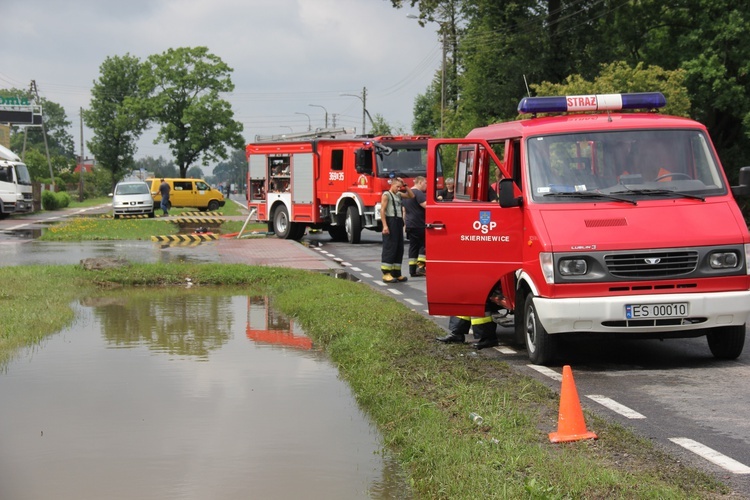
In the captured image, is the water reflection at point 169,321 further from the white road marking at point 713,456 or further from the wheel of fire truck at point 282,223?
the wheel of fire truck at point 282,223

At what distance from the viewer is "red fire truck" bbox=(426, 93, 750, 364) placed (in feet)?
31.2

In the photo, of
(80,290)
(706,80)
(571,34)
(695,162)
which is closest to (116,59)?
(571,34)

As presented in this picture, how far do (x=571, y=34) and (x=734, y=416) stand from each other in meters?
37.5

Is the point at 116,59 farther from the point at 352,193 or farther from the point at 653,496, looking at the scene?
the point at 653,496

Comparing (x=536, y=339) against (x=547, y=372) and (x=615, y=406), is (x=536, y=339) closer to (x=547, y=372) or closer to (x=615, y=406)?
(x=547, y=372)

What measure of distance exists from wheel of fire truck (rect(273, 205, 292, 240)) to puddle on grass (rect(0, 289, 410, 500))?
770 inches

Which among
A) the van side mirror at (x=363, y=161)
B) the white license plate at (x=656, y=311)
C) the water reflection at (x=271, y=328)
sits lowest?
the water reflection at (x=271, y=328)

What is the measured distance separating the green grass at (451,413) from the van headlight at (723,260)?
1.97m

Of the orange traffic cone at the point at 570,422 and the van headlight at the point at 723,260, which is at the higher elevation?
the van headlight at the point at 723,260

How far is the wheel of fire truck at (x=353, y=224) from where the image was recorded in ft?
99.2

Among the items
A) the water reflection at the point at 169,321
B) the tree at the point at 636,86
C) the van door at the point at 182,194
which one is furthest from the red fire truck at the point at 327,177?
the van door at the point at 182,194

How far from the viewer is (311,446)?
23.5ft

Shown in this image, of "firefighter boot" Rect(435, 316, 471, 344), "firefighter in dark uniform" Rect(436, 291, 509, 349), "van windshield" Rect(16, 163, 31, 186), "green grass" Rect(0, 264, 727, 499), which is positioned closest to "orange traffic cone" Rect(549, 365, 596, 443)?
"green grass" Rect(0, 264, 727, 499)

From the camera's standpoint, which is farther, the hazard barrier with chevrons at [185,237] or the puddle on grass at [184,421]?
the hazard barrier with chevrons at [185,237]
